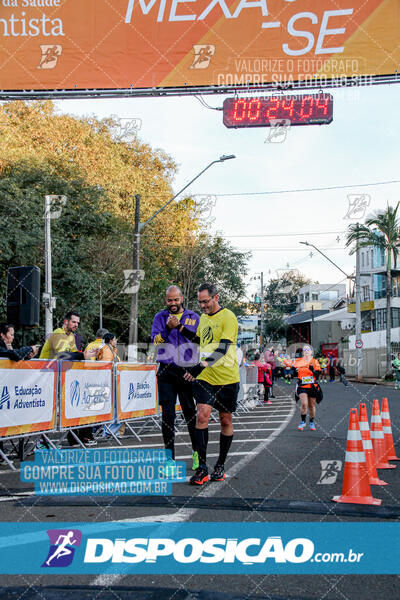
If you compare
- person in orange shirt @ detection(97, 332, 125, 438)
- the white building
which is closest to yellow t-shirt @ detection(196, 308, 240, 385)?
person in orange shirt @ detection(97, 332, 125, 438)

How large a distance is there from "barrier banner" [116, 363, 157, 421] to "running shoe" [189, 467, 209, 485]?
14.5 feet

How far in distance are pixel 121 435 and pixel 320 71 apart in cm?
659

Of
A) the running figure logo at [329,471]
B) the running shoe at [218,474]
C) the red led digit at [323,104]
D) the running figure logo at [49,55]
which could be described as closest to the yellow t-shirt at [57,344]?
the running shoe at [218,474]

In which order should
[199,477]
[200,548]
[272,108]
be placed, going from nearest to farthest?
[200,548] < [199,477] < [272,108]

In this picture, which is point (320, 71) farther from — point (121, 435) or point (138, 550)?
point (138, 550)

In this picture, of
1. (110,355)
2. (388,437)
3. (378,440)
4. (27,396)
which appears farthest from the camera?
(110,355)

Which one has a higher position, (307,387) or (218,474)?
(307,387)

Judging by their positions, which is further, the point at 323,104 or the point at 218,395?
the point at 323,104

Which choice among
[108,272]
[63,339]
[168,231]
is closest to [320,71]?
[63,339]

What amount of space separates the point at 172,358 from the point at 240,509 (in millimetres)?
2318

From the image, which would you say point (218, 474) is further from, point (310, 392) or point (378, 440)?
point (310, 392)

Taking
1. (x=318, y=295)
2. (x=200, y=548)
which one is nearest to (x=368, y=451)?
(x=200, y=548)

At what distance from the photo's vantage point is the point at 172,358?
7.30 m

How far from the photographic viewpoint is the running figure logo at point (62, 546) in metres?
4.04
